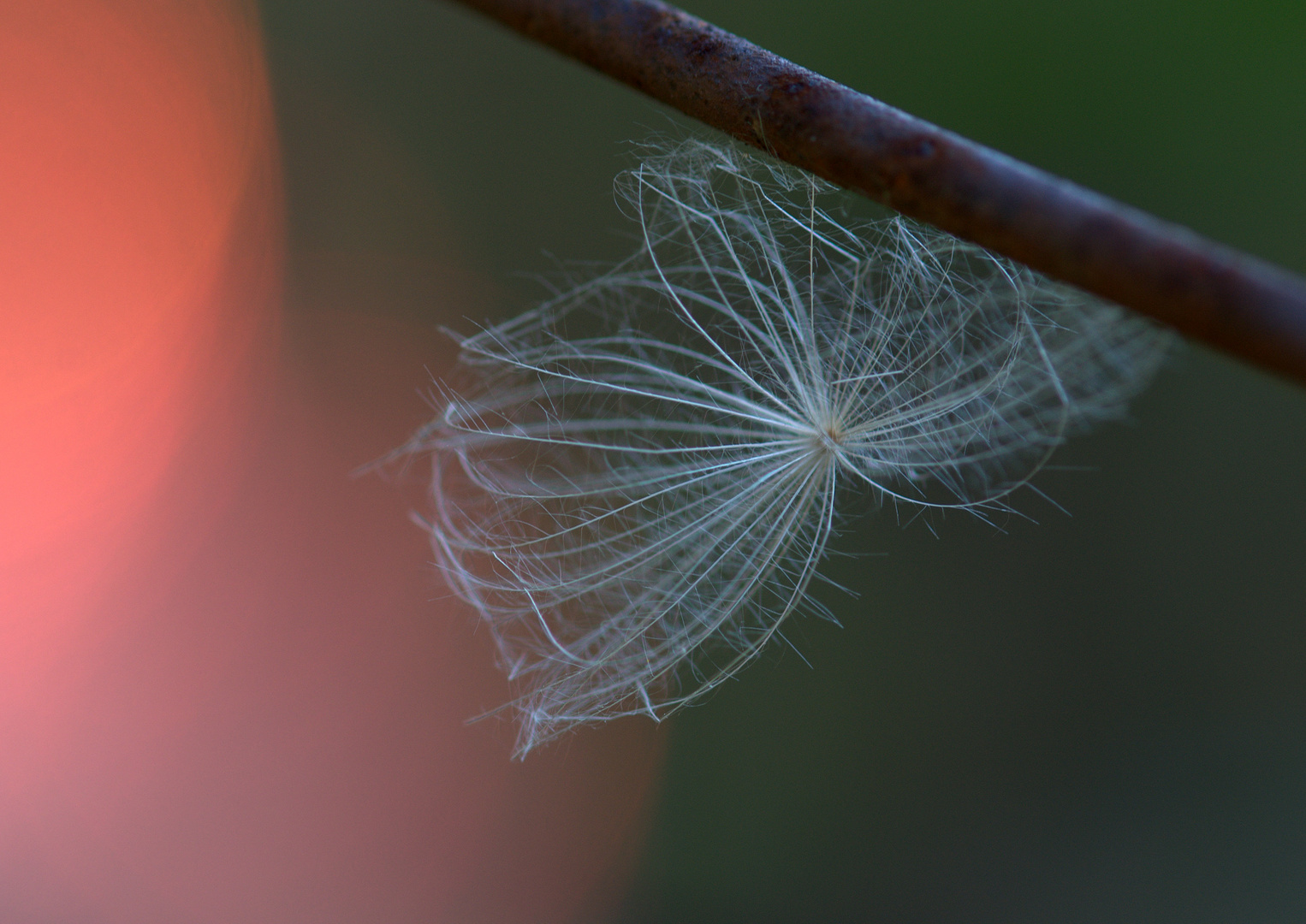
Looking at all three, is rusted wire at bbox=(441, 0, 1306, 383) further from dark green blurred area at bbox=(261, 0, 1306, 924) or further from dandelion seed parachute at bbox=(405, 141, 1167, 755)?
dark green blurred area at bbox=(261, 0, 1306, 924)

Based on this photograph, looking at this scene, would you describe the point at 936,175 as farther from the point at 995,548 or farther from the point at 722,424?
the point at 995,548

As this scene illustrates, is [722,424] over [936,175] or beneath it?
over

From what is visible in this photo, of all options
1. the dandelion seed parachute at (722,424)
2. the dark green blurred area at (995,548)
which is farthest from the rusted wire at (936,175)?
the dark green blurred area at (995,548)

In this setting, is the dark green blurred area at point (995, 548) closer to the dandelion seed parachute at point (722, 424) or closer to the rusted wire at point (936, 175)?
the dandelion seed parachute at point (722, 424)

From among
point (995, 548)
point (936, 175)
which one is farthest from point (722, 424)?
point (995, 548)

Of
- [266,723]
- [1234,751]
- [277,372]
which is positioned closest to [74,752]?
[266,723]

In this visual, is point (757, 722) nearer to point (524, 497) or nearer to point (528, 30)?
point (524, 497)

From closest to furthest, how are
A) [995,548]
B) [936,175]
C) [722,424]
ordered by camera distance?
[936,175], [722,424], [995,548]
